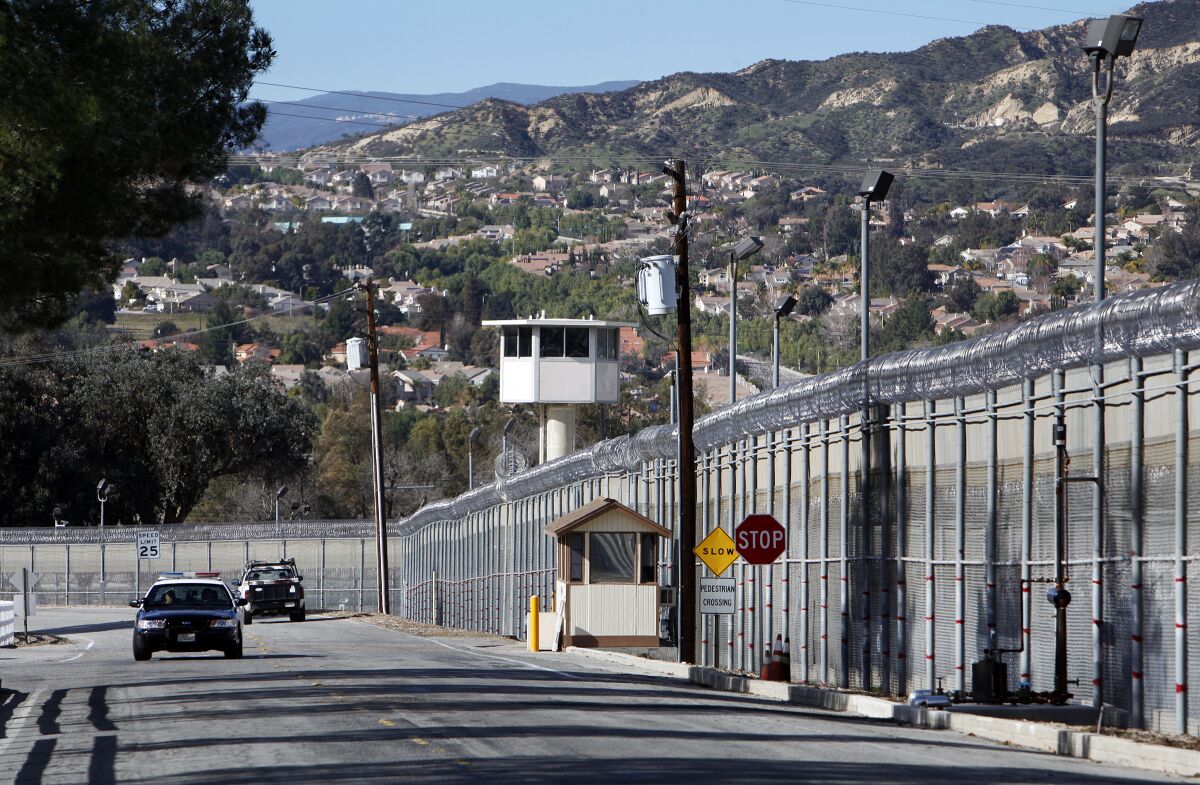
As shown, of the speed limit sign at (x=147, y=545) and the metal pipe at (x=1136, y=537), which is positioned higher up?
the metal pipe at (x=1136, y=537)

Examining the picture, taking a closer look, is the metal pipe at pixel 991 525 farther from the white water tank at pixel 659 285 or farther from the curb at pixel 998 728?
the white water tank at pixel 659 285

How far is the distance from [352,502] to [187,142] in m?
104

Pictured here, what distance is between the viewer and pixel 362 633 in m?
49.3

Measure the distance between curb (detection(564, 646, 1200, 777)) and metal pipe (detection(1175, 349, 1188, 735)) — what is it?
123cm

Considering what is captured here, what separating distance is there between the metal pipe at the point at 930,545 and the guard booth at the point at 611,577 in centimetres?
1484

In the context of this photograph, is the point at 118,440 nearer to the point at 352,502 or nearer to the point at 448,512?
the point at 352,502

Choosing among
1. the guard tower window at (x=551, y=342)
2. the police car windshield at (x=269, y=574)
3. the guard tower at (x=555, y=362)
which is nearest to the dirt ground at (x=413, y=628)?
the police car windshield at (x=269, y=574)

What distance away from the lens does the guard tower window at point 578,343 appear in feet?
230

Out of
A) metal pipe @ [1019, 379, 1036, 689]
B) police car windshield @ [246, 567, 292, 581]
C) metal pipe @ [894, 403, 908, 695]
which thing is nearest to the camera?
metal pipe @ [1019, 379, 1036, 689]

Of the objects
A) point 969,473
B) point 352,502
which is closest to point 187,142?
point 969,473

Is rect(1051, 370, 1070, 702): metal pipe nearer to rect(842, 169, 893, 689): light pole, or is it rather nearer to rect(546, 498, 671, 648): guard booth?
rect(842, 169, 893, 689): light pole

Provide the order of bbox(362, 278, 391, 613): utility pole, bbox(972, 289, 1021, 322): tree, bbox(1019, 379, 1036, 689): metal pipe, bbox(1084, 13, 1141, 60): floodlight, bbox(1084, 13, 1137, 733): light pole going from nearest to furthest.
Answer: bbox(1084, 13, 1137, 733): light pole, bbox(1084, 13, 1141, 60): floodlight, bbox(1019, 379, 1036, 689): metal pipe, bbox(362, 278, 391, 613): utility pole, bbox(972, 289, 1021, 322): tree

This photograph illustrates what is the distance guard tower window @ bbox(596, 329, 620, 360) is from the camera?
7069 cm

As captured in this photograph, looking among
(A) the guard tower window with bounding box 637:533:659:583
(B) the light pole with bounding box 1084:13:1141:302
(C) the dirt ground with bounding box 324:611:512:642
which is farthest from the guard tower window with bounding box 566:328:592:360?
(B) the light pole with bounding box 1084:13:1141:302
